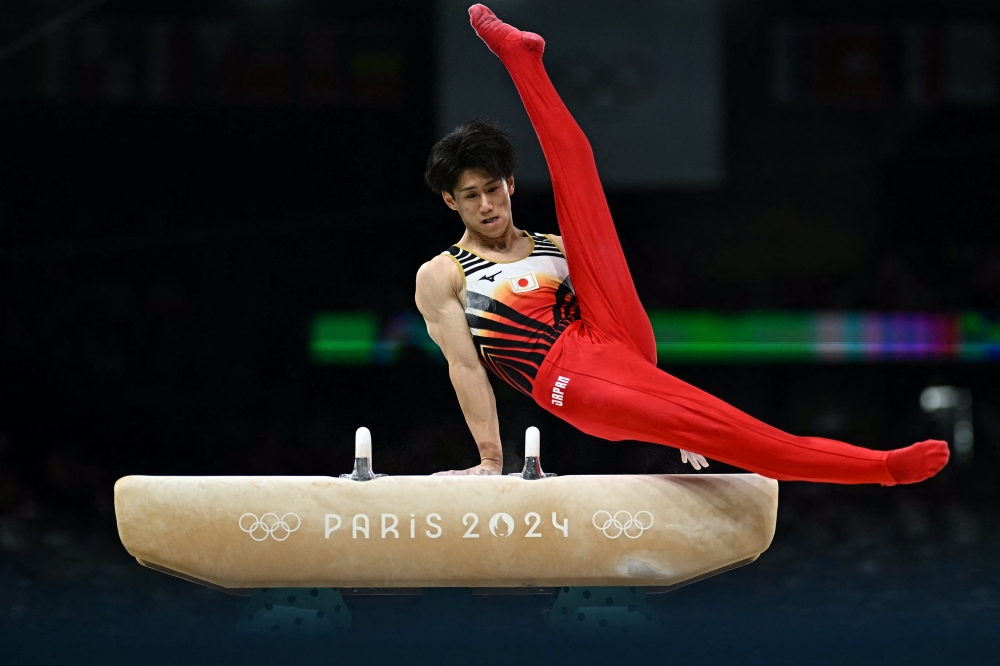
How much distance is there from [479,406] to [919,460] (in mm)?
1442

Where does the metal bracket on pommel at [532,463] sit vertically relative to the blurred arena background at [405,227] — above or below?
below

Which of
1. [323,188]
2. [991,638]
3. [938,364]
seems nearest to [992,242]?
[938,364]

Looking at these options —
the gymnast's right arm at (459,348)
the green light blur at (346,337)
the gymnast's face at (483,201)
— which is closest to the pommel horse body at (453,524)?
the gymnast's right arm at (459,348)

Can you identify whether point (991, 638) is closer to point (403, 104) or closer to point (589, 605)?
point (589, 605)

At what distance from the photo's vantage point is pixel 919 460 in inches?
106

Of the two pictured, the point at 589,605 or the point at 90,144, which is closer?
the point at 589,605

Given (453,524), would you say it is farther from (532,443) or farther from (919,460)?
(919,460)

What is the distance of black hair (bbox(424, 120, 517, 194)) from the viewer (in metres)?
3.51

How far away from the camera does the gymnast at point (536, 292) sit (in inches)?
129

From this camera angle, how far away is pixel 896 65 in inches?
263

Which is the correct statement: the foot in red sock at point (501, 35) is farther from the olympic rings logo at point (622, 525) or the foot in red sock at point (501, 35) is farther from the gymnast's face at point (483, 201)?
the olympic rings logo at point (622, 525)

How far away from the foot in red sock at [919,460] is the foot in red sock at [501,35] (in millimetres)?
1756

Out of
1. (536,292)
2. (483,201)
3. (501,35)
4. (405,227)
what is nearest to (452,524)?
(536,292)

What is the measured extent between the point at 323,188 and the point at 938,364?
13.7 ft
